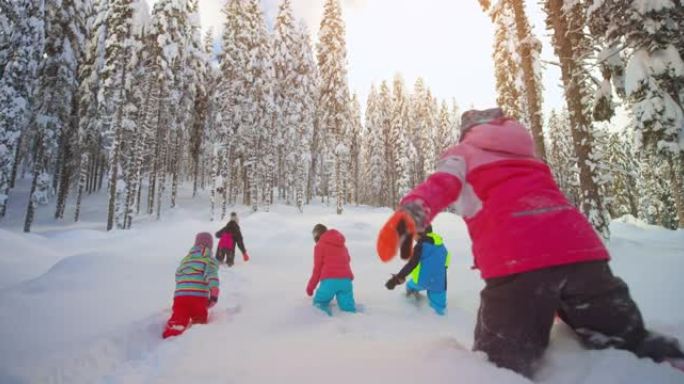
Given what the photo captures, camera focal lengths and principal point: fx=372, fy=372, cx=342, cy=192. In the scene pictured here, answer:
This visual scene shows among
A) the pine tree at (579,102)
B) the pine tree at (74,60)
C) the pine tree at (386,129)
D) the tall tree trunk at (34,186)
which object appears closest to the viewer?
the pine tree at (579,102)

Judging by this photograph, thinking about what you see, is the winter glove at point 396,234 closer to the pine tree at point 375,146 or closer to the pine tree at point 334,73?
the pine tree at point 334,73

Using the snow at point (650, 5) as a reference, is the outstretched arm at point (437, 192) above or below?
below

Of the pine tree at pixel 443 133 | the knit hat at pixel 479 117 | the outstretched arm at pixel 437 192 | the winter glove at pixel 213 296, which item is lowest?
the winter glove at pixel 213 296

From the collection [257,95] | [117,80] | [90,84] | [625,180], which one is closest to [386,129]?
[257,95]

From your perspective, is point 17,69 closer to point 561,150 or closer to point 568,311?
point 568,311

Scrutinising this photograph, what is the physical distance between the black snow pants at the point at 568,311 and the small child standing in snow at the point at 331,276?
162 inches

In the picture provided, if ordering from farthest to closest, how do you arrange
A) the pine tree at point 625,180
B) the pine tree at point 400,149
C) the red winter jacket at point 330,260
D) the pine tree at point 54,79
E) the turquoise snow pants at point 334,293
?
the pine tree at point 400,149, the pine tree at point 625,180, the pine tree at point 54,79, the red winter jacket at point 330,260, the turquoise snow pants at point 334,293

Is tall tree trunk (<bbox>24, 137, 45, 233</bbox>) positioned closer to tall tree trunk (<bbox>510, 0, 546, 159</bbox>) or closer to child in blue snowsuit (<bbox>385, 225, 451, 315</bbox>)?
child in blue snowsuit (<bbox>385, 225, 451, 315</bbox>)

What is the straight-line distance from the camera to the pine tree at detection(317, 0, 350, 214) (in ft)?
98.1

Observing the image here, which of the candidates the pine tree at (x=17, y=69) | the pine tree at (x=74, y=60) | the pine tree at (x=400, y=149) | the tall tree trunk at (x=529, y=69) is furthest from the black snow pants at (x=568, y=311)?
the pine tree at (x=400, y=149)

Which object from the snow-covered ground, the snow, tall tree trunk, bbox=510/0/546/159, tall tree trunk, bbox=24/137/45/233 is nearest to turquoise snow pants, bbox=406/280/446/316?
the snow-covered ground

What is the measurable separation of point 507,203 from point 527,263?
0.34 metres

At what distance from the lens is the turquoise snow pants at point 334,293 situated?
593 cm

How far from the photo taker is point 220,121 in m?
27.7
